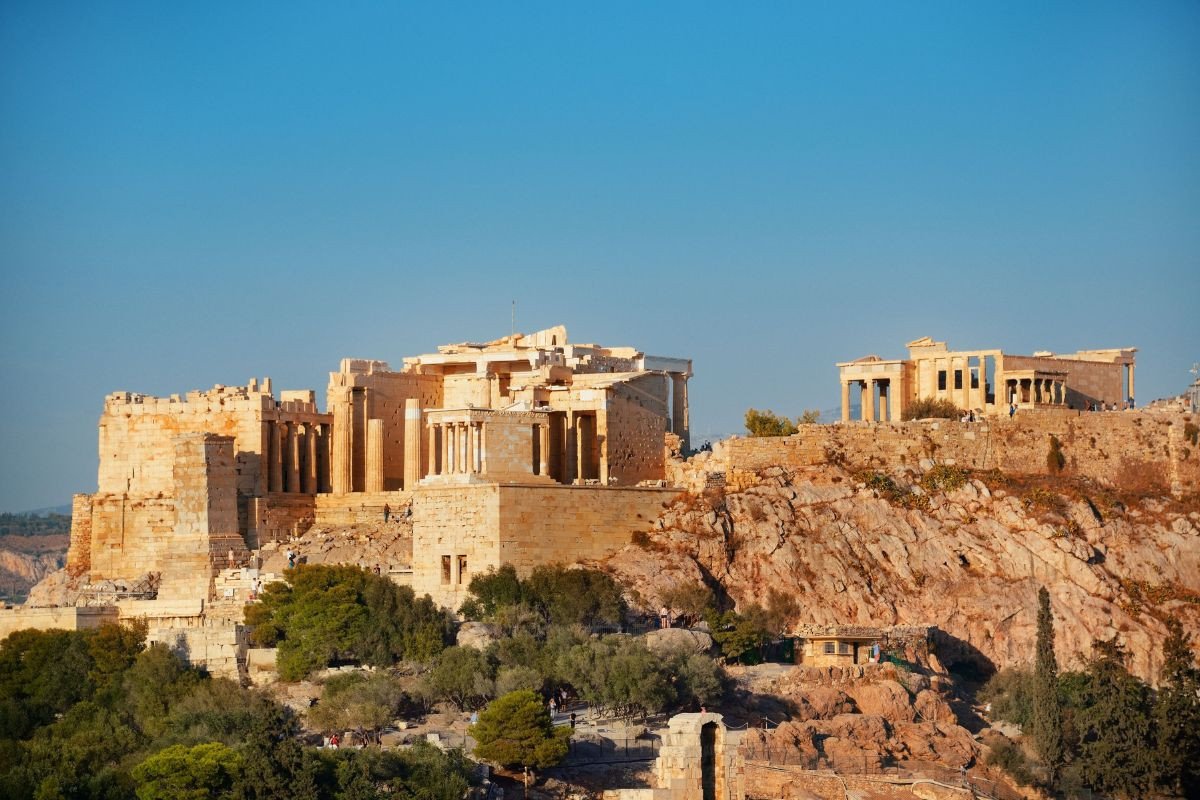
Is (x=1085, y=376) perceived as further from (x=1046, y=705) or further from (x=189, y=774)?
(x=189, y=774)

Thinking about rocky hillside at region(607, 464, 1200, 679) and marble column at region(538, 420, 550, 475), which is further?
marble column at region(538, 420, 550, 475)

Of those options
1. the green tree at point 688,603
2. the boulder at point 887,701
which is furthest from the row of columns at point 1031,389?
the boulder at point 887,701

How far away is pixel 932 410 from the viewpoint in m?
82.8

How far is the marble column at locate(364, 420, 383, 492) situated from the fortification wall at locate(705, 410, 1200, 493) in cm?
1084

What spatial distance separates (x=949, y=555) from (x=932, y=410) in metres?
9.39

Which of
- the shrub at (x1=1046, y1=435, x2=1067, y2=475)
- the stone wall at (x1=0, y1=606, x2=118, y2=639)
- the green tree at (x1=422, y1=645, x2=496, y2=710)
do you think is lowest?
the green tree at (x1=422, y1=645, x2=496, y2=710)

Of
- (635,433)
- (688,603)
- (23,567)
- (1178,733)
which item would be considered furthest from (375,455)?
(23,567)

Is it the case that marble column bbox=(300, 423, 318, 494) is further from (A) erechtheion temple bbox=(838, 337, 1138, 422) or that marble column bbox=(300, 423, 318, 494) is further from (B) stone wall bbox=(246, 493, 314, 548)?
(A) erechtheion temple bbox=(838, 337, 1138, 422)

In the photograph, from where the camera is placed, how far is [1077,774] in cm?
6375

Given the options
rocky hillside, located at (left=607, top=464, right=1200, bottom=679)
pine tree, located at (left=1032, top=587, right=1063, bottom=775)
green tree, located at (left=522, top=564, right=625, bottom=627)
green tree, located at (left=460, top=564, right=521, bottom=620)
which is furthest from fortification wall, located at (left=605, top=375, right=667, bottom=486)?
pine tree, located at (left=1032, top=587, right=1063, bottom=775)

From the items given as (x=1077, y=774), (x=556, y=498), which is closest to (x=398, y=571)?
(x=556, y=498)

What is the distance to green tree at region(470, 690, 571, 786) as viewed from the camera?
59250mm

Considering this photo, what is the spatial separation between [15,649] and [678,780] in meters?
21.1

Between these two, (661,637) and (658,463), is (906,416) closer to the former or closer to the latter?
→ (658,463)
